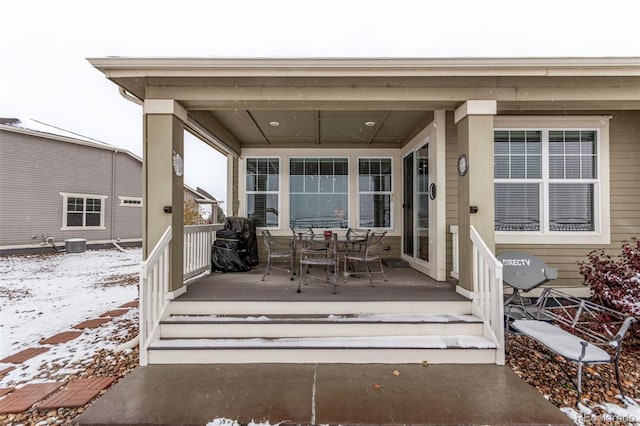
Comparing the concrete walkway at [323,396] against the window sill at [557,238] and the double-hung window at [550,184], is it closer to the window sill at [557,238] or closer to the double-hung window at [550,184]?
the window sill at [557,238]

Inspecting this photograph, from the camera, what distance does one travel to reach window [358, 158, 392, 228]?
21.5 ft

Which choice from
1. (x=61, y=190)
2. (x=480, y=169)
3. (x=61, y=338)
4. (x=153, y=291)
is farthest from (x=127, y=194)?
(x=480, y=169)

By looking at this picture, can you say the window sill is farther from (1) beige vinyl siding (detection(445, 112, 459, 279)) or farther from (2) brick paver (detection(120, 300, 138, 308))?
(2) brick paver (detection(120, 300, 138, 308))

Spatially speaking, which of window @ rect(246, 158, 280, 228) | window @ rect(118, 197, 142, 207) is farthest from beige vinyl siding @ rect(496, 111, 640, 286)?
window @ rect(118, 197, 142, 207)

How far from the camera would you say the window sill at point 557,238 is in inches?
181

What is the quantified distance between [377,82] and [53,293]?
22.5 ft

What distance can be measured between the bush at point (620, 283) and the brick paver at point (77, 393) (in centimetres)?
515

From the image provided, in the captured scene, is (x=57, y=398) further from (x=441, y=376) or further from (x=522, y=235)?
(x=522, y=235)

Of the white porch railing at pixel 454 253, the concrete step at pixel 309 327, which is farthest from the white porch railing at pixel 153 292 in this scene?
the white porch railing at pixel 454 253

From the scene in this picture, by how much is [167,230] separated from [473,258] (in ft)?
11.3

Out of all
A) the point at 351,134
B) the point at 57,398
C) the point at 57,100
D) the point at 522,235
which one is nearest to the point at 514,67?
the point at 522,235

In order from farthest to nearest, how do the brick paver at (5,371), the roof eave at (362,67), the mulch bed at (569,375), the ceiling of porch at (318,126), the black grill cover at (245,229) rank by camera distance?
the black grill cover at (245,229) < the ceiling of porch at (318,126) < the roof eave at (362,67) < the brick paver at (5,371) < the mulch bed at (569,375)

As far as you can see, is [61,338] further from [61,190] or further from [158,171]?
[61,190]
